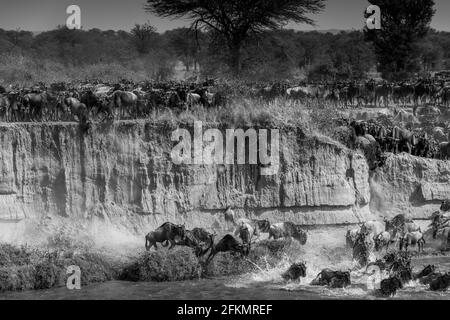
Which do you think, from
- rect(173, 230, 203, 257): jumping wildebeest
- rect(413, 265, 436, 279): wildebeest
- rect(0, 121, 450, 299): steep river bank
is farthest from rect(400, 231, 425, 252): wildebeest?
rect(173, 230, 203, 257): jumping wildebeest

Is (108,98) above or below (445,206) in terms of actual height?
above

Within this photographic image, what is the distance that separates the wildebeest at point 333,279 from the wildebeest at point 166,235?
360 cm

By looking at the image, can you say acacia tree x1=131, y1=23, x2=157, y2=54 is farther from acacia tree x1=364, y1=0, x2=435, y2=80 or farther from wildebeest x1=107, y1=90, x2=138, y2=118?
wildebeest x1=107, y1=90, x2=138, y2=118

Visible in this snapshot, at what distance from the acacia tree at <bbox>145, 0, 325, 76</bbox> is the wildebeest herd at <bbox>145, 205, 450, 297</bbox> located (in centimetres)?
1383

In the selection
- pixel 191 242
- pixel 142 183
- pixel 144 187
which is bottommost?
pixel 191 242

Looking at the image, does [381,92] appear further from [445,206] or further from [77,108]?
[77,108]

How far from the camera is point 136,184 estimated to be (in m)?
24.0

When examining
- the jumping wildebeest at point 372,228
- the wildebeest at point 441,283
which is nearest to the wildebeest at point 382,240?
the jumping wildebeest at point 372,228

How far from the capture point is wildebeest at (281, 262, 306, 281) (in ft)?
64.9

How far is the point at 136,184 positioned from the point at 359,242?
617 cm

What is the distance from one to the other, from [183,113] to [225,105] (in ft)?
4.90

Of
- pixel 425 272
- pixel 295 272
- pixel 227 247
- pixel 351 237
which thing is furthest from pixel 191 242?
pixel 425 272
